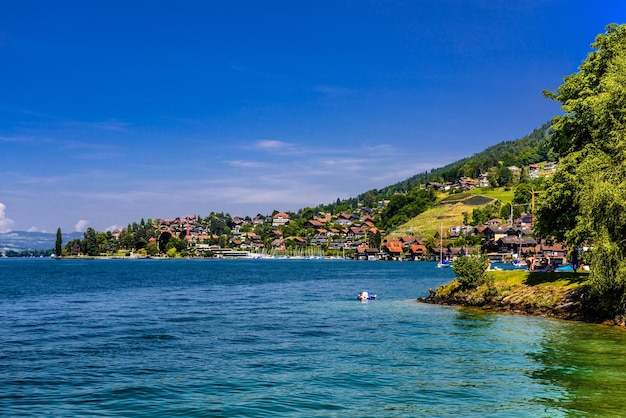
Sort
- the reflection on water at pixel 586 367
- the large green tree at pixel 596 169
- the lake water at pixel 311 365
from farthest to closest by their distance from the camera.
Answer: the large green tree at pixel 596 169 → the lake water at pixel 311 365 → the reflection on water at pixel 586 367

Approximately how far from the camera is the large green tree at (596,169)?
30688mm

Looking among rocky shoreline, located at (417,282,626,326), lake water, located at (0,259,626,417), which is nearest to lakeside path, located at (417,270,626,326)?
rocky shoreline, located at (417,282,626,326)

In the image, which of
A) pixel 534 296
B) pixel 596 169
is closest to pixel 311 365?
pixel 596 169

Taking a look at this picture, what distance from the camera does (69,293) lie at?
68188 millimetres

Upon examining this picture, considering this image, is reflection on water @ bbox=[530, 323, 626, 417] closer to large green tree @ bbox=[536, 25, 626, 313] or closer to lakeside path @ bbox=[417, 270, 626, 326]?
large green tree @ bbox=[536, 25, 626, 313]

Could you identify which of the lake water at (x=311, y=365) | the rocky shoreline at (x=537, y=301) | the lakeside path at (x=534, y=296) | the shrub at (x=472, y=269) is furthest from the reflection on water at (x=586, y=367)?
the shrub at (x=472, y=269)

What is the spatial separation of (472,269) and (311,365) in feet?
92.1

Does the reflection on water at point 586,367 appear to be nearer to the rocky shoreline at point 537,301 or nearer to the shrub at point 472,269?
the rocky shoreline at point 537,301

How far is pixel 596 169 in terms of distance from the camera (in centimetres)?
3269

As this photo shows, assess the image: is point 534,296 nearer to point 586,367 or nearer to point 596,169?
point 596,169

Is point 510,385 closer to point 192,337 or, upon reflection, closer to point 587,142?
point 192,337

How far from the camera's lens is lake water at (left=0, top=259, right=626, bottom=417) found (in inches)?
682

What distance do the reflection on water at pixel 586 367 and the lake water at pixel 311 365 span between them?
0.20 feet

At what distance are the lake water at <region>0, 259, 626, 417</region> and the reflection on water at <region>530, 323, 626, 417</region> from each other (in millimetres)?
60
